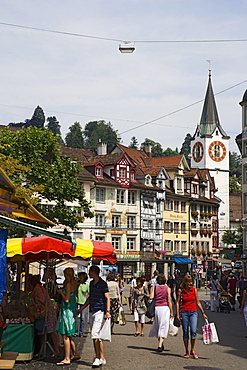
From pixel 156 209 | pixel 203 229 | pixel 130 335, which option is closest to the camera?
pixel 130 335

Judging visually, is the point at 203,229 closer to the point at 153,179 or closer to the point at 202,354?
the point at 153,179

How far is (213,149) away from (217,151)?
2.52ft

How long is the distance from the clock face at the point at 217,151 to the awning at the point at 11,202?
3899 inches

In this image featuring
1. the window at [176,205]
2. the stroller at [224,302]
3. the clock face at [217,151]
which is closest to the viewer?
the stroller at [224,302]

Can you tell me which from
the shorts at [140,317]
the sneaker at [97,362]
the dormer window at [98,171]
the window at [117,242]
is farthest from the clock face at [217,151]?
the sneaker at [97,362]

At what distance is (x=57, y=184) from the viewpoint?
3962 cm

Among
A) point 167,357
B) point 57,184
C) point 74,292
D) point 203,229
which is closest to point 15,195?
point 74,292

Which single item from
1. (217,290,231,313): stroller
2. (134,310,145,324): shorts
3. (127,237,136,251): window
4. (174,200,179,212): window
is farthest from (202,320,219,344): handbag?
(174,200,179,212): window

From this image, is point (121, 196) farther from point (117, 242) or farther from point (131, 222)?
point (117, 242)

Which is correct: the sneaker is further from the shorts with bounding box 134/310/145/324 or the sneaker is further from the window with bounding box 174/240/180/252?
the window with bounding box 174/240/180/252

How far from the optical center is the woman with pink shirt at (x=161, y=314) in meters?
14.0

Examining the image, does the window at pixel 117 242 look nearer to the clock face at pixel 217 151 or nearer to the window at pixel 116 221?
the window at pixel 116 221

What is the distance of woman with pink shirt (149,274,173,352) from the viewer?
46.1ft

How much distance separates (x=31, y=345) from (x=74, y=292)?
1281 mm
